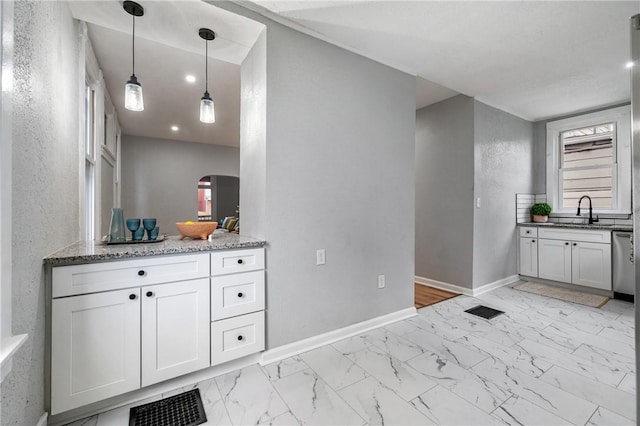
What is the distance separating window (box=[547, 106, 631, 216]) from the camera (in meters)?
3.84

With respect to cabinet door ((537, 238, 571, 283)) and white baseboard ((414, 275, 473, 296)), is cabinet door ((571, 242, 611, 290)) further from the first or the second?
white baseboard ((414, 275, 473, 296))

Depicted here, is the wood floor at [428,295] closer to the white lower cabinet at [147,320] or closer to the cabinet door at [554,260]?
the cabinet door at [554,260]

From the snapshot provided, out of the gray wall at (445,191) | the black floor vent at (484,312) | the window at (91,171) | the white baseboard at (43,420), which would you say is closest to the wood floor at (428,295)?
the gray wall at (445,191)

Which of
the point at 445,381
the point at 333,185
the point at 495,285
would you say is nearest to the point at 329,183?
the point at 333,185

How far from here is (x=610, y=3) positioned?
1993 millimetres

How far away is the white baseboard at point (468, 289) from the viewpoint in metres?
3.72

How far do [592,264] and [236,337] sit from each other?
4.45 meters

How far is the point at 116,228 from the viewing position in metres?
1.93

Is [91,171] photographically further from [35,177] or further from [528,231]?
[528,231]

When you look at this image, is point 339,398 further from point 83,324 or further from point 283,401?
point 83,324

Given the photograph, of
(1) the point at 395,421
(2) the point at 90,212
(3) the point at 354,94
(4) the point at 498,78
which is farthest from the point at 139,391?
(4) the point at 498,78

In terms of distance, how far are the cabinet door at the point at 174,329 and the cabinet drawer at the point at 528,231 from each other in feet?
15.1

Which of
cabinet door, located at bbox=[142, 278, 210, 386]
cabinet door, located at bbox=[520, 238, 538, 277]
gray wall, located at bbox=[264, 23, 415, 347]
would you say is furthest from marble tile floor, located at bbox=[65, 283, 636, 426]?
cabinet door, located at bbox=[520, 238, 538, 277]

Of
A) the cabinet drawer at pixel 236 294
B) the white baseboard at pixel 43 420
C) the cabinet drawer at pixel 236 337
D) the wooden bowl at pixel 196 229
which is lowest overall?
the white baseboard at pixel 43 420
